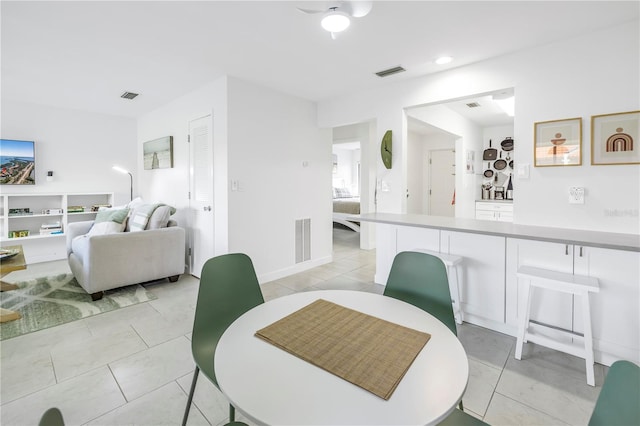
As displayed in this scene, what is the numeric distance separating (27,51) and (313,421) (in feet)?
12.7

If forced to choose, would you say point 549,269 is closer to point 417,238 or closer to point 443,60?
point 417,238

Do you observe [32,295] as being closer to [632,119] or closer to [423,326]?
[423,326]

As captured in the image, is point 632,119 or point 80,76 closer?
point 632,119

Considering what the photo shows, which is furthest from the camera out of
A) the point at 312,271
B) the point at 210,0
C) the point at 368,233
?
the point at 368,233

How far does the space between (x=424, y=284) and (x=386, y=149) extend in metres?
2.18

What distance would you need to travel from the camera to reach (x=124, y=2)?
6.54 feet

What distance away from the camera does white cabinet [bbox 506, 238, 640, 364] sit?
2.08 meters

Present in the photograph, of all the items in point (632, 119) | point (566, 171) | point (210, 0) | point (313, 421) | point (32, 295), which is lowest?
point (32, 295)

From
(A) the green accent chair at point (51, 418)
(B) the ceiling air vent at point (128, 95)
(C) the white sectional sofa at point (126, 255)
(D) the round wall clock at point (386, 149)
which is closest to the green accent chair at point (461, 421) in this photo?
(A) the green accent chair at point (51, 418)

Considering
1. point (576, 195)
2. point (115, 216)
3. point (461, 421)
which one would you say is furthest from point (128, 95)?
point (576, 195)

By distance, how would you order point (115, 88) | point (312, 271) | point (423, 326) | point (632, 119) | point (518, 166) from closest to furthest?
1. point (423, 326)
2. point (632, 119)
3. point (518, 166)
4. point (115, 88)
5. point (312, 271)

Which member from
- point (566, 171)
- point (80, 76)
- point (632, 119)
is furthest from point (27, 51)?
point (632, 119)

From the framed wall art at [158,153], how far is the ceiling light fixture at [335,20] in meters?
3.24

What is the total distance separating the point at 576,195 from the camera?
7.88 ft
